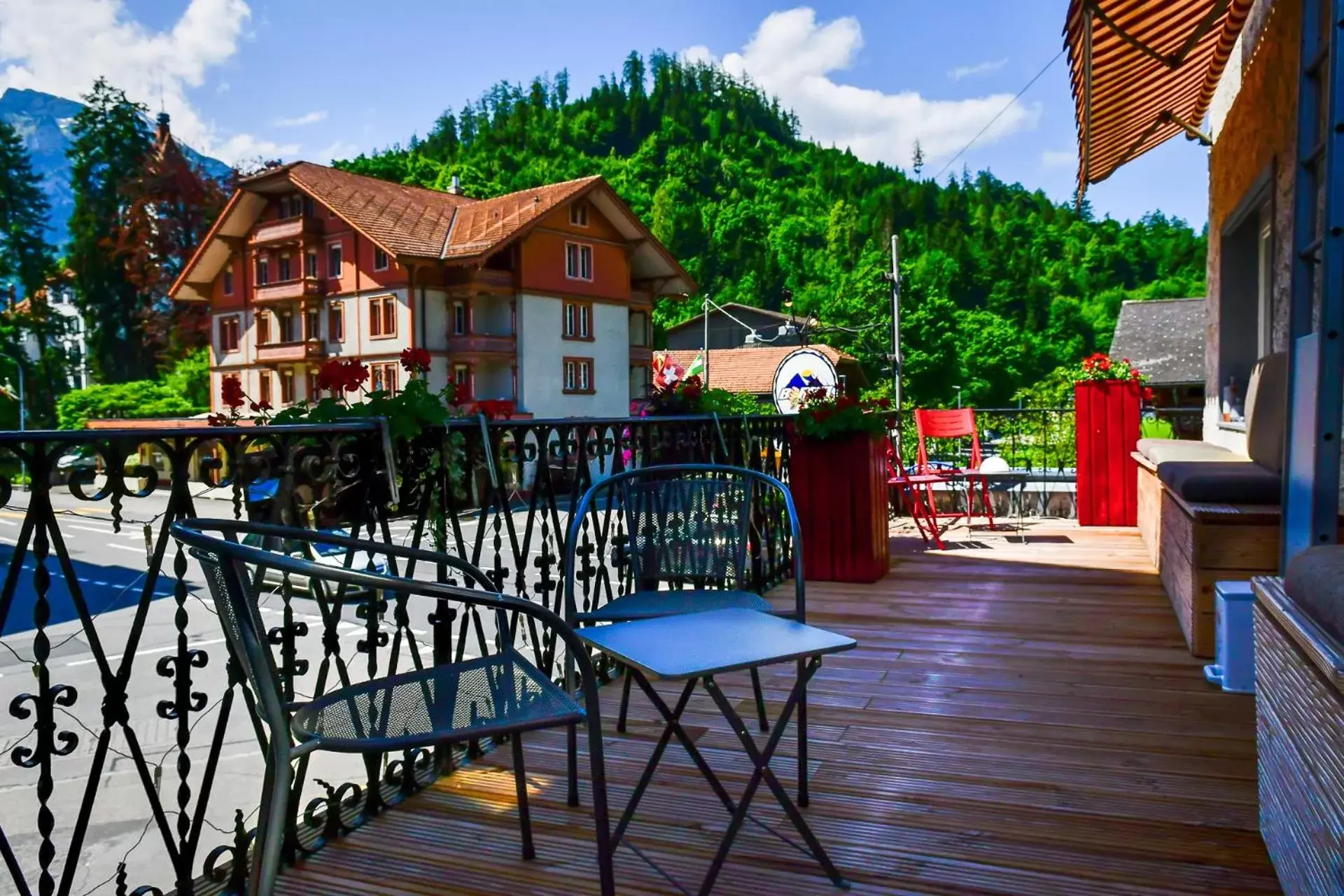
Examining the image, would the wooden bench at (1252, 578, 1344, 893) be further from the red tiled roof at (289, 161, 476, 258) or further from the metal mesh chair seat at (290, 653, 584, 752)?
the red tiled roof at (289, 161, 476, 258)

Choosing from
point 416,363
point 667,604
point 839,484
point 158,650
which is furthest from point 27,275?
point 667,604

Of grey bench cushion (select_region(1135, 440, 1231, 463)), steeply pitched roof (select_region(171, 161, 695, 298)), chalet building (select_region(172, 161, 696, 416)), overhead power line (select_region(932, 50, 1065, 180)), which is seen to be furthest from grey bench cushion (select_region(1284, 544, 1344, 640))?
steeply pitched roof (select_region(171, 161, 695, 298))

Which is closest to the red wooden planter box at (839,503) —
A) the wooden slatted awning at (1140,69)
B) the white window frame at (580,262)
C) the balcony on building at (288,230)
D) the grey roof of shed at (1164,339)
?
the wooden slatted awning at (1140,69)

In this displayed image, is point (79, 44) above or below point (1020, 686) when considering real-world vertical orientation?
above

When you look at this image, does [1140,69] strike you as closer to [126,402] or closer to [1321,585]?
[1321,585]

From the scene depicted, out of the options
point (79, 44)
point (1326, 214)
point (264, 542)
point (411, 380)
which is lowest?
point (264, 542)

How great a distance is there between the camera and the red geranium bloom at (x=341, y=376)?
280cm

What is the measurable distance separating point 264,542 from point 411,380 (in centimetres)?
82

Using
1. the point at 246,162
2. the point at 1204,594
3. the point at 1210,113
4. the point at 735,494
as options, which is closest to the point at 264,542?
the point at 735,494

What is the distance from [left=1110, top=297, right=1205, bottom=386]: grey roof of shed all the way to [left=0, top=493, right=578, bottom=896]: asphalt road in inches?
1079

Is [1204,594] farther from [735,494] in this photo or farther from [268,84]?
[268,84]

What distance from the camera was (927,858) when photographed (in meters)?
2.20

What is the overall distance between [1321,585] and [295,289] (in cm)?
3196

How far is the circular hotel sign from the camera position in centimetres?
1059
